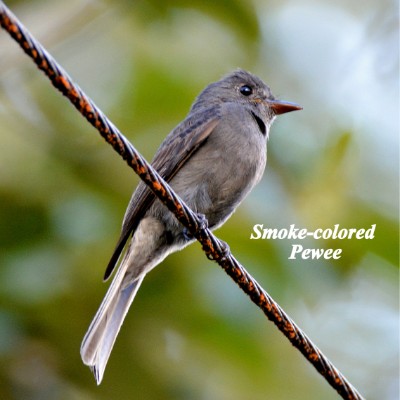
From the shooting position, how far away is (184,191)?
526cm

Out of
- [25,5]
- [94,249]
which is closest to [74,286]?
[94,249]

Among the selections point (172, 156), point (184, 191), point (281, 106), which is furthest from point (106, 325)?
point (281, 106)

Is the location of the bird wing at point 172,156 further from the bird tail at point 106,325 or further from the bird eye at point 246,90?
the bird eye at point 246,90

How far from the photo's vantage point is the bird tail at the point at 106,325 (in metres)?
5.01

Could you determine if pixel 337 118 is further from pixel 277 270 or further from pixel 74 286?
pixel 74 286

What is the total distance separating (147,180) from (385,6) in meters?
6.23

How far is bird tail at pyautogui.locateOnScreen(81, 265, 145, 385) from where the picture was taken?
501cm

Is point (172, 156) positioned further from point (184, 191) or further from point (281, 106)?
point (281, 106)

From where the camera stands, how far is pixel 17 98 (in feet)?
23.9

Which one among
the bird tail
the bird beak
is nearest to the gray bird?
the bird tail

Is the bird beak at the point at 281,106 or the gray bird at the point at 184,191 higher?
the bird beak at the point at 281,106

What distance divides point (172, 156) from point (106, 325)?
3.38ft

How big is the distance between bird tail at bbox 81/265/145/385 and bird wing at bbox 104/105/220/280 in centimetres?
20

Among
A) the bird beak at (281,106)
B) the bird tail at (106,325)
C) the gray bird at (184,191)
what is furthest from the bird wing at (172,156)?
the bird beak at (281,106)
